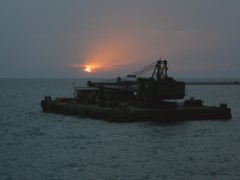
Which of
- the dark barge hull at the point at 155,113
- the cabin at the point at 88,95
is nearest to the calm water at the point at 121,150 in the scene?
the dark barge hull at the point at 155,113

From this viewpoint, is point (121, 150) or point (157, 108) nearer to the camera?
point (121, 150)

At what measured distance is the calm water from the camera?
1428 inches

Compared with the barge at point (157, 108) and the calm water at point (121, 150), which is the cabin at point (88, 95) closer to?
the barge at point (157, 108)

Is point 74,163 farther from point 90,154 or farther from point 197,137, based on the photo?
point 197,137

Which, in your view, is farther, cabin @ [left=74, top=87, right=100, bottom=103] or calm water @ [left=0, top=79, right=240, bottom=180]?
cabin @ [left=74, top=87, right=100, bottom=103]

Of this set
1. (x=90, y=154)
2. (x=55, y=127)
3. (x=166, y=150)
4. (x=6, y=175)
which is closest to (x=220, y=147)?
(x=166, y=150)

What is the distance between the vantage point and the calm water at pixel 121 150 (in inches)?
1428

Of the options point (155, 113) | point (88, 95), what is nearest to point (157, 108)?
point (155, 113)

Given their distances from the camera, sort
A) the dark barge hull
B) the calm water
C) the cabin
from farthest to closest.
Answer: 1. the cabin
2. the dark barge hull
3. the calm water

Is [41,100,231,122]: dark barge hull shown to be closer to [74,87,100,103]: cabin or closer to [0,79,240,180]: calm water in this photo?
[0,79,240,180]: calm water

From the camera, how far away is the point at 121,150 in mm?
44969

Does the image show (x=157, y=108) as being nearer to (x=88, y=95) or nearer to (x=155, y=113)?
(x=155, y=113)

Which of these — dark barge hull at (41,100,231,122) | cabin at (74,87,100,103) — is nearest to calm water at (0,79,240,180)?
dark barge hull at (41,100,231,122)

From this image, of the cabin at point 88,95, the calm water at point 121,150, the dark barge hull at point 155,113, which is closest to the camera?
the calm water at point 121,150
